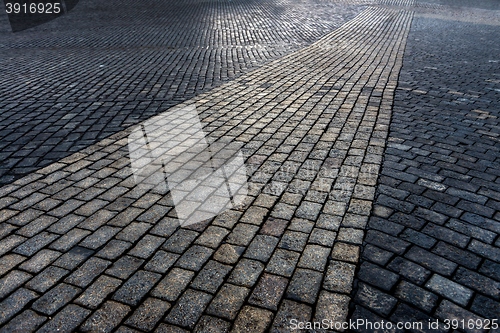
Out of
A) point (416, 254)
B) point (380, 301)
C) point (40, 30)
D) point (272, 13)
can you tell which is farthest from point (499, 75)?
point (40, 30)

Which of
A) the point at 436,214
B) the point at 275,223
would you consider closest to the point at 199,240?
the point at 275,223

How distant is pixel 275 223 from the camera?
12.5 feet

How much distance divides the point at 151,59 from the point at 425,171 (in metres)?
7.85

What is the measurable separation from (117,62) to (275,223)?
7.98 metres

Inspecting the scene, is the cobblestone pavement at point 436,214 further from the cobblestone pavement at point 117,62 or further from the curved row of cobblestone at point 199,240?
the cobblestone pavement at point 117,62

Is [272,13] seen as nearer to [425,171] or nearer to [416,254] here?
[425,171]

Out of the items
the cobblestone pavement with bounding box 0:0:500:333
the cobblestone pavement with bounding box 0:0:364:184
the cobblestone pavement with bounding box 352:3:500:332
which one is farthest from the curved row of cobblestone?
the cobblestone pavement with bounding box 0:0:364:184

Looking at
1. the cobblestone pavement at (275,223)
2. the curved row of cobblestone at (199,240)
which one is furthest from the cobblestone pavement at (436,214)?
the curved row of cobblestone at (199,240)

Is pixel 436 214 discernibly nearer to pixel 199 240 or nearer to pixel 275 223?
pixel 275 223

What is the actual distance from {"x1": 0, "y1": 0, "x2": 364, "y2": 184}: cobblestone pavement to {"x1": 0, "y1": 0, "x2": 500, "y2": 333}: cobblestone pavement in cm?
10

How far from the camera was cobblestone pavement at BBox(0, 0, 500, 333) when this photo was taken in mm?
2922

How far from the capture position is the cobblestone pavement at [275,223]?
9.59ft

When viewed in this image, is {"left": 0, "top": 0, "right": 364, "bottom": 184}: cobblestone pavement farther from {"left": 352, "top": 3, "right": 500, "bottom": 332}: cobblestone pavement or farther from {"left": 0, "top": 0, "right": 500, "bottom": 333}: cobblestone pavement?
{"left": 352, "top": 3, "right": 500, "bottom": 332}: cobblestone pavement

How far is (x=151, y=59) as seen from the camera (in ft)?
34.6
